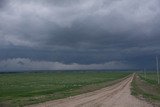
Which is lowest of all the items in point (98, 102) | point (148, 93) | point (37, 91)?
point (98, 102)

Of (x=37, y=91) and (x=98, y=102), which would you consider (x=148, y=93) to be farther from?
(x=98, y=102)

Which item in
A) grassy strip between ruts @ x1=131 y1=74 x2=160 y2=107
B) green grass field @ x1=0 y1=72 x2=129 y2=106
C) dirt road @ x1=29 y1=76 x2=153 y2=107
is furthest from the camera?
green grass field @ x1=0 y1=72 x2=129 y2=106

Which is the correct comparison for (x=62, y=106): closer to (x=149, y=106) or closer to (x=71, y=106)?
(x=71, y=106)

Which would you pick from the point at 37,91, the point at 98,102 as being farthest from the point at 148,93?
the point at 98,102

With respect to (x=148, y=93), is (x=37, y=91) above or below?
above

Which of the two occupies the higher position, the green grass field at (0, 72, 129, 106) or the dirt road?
the green grass field at (0, 72, 129, 106)

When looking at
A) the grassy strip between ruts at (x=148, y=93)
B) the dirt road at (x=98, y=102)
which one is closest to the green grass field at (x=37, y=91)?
the dirt road at (x=98, y=102)

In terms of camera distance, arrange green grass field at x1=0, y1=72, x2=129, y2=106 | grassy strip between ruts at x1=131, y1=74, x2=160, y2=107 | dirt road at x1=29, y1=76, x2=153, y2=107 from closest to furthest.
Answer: dirt road at x1=29, y1=76, x2=153, y2=107 → grassy strip between ruts at x1=131, y1=74, x2=160, y2=107 → green grass field at x1=0, y1=72, x2=129, y2=106

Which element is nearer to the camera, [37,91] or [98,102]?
[98,102]

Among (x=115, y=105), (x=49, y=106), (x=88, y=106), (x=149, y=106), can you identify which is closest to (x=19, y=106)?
(x=49, y=106)

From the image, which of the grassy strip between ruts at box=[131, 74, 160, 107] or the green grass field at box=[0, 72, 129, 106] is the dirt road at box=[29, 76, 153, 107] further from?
the green grass field at box=[0, 72, 129, 106]

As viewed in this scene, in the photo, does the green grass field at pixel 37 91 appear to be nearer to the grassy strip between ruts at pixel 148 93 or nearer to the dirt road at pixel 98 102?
the dirt road at pixel 98 102

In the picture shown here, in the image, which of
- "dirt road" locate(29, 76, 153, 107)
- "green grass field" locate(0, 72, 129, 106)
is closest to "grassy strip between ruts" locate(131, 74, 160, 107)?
"dirt road" locate(29, 76, 153, 107)

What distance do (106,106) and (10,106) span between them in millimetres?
8968
